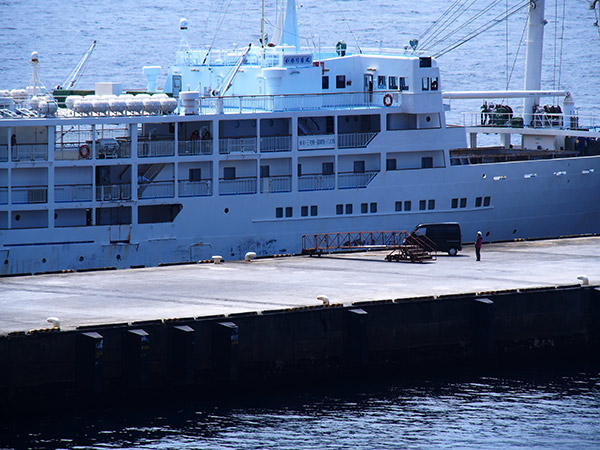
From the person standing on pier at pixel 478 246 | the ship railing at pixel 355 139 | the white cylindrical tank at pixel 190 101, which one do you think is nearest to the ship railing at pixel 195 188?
the white cylindrical tank at pixel 190 101

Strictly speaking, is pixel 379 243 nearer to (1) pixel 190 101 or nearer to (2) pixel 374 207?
(2) pixel 374 207

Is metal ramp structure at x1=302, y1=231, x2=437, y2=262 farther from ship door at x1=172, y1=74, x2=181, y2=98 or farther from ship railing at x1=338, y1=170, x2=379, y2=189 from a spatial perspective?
ship door at x1=172, y1=74, x2=181, y2=98

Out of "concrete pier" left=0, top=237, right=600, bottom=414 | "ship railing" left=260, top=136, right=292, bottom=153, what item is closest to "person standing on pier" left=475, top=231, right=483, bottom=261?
"concrete pier" left=0, top=237, right=600, bottom=414

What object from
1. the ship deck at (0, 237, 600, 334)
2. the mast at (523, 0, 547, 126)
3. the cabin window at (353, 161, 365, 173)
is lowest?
the ship deck at (0, 237, 600, 334)

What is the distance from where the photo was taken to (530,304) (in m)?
43.7

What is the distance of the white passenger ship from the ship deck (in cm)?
378

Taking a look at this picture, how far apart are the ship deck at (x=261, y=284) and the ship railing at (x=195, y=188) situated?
→ 4975mm

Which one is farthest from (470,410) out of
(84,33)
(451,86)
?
(84,33)

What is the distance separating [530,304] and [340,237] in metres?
13.7

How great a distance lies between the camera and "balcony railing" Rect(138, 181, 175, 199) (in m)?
52.9

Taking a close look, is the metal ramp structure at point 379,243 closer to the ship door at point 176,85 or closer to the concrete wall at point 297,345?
the concrete wall at point 297,345

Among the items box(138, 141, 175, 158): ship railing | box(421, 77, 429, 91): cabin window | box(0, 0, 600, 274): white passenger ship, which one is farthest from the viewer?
box(421, 77, 429, 91): cabin window

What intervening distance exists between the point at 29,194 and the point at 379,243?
16.9m

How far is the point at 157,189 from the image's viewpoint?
5306 cm
